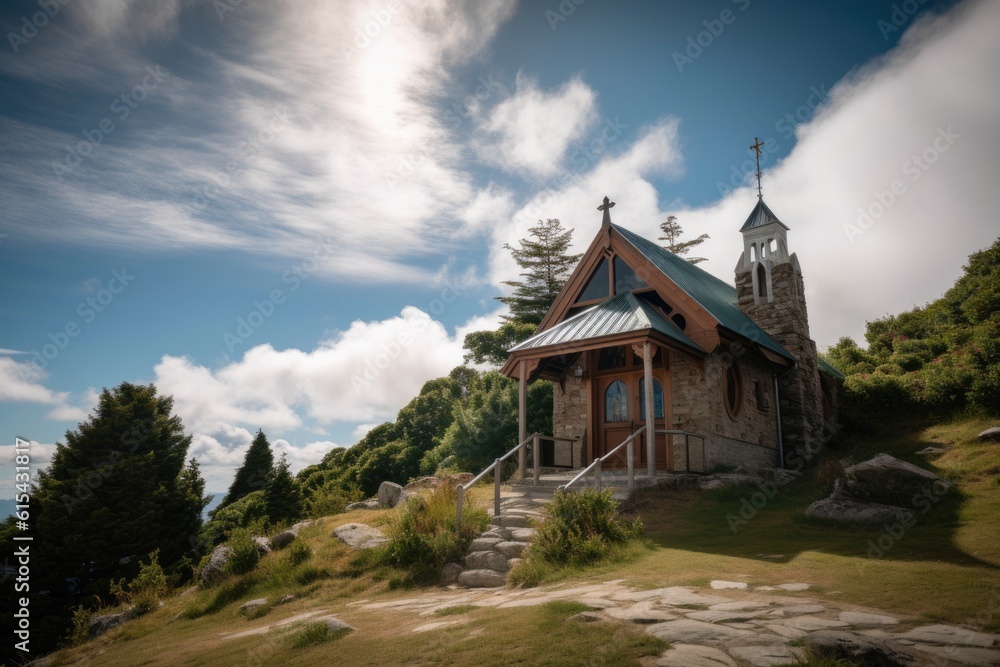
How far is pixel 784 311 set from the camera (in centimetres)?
1962

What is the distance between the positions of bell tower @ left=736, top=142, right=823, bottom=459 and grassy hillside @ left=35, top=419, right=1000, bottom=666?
4.32 metres

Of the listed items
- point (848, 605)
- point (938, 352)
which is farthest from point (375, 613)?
point (938, 352)

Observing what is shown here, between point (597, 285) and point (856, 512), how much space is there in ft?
31.1

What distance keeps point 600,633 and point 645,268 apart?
12754mm

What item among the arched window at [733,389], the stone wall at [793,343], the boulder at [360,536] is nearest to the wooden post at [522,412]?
the boulder at [360,536]

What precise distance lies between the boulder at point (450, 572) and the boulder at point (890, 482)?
670cm

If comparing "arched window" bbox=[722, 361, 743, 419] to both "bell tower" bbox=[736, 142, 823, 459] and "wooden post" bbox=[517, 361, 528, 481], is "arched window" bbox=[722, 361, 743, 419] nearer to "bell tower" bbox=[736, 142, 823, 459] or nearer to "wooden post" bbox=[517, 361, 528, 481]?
"bell tower" bbox=[736, 142, 823, 459]

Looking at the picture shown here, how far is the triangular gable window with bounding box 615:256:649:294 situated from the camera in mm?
17422

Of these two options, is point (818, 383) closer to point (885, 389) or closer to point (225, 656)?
point (885, 389)

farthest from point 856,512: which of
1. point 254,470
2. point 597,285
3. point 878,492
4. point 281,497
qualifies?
point 254,470

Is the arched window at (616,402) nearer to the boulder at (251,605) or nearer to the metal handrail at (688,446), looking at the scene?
the metal handrail at (688,446)

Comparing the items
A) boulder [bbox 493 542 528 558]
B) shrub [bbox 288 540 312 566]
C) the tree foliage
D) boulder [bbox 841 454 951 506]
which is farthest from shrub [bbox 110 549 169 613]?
the tree foliage

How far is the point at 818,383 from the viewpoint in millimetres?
20516

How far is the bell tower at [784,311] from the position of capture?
1886cm
